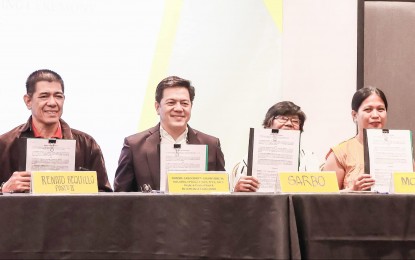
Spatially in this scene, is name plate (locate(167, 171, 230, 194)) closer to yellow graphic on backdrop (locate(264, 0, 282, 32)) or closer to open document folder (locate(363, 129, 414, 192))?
open document folder (locate(363, 129, 414, 192))

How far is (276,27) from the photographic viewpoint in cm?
487

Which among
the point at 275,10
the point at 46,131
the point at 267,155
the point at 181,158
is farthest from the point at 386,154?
the point at 275,10

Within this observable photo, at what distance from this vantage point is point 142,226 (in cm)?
231

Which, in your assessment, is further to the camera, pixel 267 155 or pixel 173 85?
pixel 173 85

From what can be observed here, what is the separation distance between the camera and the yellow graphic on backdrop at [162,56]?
4.52 m

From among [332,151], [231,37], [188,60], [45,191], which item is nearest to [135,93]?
[188,60]

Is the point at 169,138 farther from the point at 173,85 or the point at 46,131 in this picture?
the point at 46,131


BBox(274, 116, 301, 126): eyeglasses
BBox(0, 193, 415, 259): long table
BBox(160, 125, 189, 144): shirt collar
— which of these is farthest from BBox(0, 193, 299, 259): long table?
BBox(274, 116, 301, 126): eyeglasses

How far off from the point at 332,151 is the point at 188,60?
1.40 m

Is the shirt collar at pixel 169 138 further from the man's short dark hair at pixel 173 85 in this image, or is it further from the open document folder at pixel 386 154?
the open document folder at pixel 386 154

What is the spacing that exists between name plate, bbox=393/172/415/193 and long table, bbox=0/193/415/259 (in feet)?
0.90

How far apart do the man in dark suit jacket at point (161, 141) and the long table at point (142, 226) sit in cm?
98

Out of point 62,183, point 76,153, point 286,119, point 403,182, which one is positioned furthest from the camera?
point 286,119

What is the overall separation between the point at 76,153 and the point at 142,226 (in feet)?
3.64
